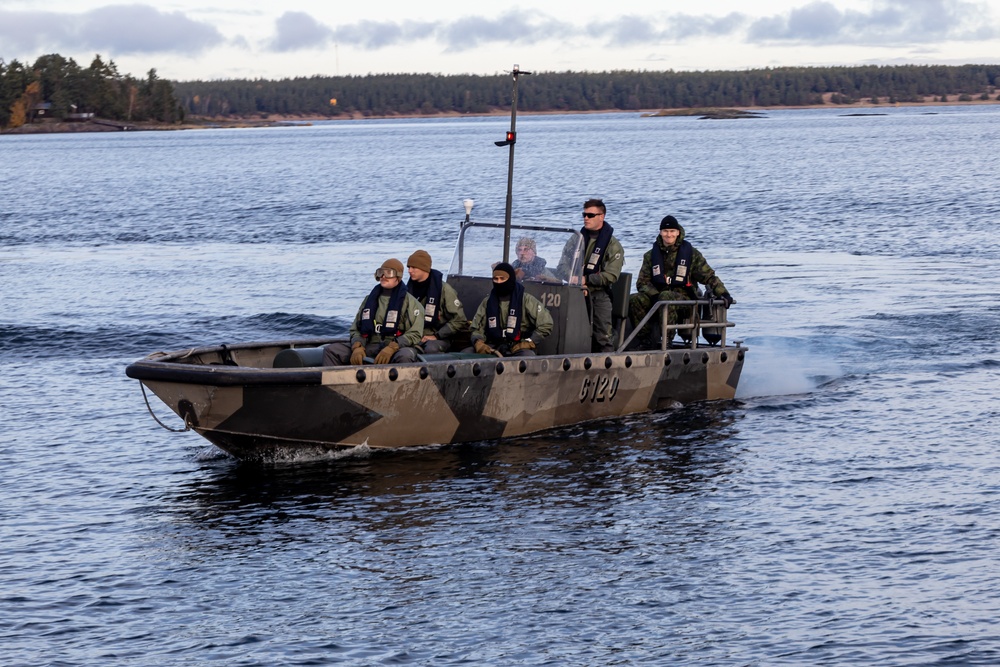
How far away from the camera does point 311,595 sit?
9.31 meters

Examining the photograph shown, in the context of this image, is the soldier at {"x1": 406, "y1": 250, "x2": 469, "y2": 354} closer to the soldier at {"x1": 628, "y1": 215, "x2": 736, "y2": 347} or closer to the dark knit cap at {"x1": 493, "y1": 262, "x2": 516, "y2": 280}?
the dark knit cap at {"x1": 493, "y1": 262, "x2": 516, "y2": 280}

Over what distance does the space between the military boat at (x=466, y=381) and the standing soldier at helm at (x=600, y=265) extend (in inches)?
4.9

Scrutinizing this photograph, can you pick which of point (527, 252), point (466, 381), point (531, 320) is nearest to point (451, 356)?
point (466, 381)

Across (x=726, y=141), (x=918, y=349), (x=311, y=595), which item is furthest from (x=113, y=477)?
(x=726, y=141)

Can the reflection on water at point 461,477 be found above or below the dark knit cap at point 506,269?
below

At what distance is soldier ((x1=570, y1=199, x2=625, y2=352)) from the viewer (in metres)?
14.4

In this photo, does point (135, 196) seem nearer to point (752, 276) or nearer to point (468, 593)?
point (752, 276)

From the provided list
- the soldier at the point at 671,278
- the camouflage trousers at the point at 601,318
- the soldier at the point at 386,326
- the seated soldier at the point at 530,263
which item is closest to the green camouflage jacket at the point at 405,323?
the soldier at the point at 386,326

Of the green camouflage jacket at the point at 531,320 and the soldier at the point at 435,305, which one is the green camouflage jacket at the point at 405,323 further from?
the green camouflage jacket at the point at 531,320

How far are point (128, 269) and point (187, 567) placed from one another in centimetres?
2345

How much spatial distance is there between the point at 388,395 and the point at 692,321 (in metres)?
4.43

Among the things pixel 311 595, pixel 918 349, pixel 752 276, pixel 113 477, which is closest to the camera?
pixel 311 595

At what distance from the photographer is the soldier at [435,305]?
13.7 m

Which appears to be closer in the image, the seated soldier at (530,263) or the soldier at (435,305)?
the soldier at (435,305)
